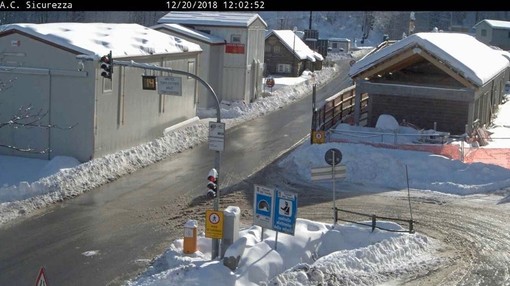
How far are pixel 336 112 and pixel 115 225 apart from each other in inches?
622

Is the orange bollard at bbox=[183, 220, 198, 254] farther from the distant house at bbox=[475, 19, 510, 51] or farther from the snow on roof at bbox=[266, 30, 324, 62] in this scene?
the distant house at bbox=[475, 19, 510, 51]

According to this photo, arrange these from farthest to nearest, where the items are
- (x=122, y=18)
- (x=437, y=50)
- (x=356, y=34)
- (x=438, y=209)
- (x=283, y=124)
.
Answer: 1. (x=356, y=34)
2. (x=122, y=18)
3. (x=283, y=124)
4. (x=437, y=50)
5. (x=438, y=209)

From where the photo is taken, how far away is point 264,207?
17516mm

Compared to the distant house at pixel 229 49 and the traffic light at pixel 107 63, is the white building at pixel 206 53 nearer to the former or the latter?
the distant house at pixel 229 49

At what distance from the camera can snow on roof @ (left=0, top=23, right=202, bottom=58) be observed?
Result: 2672 centimetres

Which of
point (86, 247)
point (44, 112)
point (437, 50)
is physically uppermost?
point (437, 50)

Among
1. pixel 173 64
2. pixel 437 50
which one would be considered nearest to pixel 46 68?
pixel 173 64

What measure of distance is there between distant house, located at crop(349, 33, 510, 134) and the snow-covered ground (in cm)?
290

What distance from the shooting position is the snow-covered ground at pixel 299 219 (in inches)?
654

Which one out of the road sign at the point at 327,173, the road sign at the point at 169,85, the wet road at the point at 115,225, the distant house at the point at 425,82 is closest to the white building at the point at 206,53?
the wet road at the point at 115,225

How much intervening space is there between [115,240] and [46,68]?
28.9 feet

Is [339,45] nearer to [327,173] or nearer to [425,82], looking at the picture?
[425,82]

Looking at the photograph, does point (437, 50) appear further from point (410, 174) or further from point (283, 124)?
point (283, 124)

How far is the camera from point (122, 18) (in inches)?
3403
